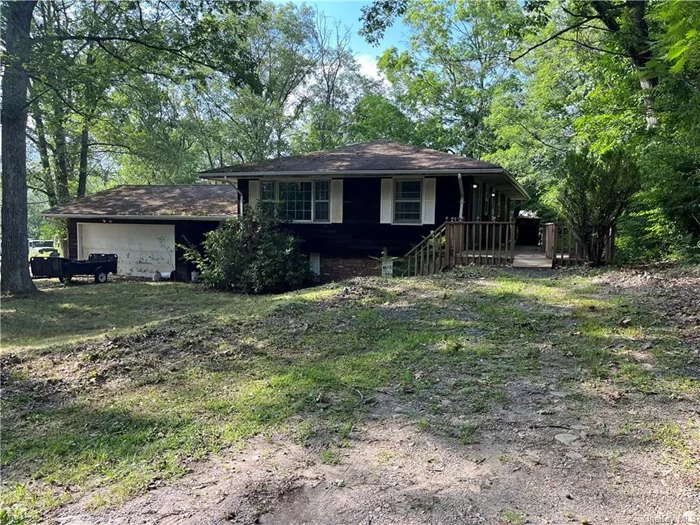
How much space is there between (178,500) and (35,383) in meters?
3.72

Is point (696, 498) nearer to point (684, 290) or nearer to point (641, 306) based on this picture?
point (641, 306)

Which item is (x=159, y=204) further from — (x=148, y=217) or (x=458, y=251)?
(x=458, y=251)

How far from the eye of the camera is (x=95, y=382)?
5.26 meters

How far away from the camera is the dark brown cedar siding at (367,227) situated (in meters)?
13.4

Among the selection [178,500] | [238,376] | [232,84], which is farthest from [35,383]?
[232,84]

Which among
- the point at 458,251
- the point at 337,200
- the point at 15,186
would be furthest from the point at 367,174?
the point at 15,186

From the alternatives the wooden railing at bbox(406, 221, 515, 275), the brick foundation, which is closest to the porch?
the wooden railing at bbox(406, 221, 515, 275)

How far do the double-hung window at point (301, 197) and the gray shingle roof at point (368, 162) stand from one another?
2.12 feet

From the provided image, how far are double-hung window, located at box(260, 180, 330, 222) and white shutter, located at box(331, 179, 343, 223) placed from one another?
0.79 ft

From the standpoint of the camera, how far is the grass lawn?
3.39m

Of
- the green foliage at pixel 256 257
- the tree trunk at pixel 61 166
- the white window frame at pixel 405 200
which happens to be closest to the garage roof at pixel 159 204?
the green foliage at pixel 256 257

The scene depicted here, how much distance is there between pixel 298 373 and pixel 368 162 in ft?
33.1

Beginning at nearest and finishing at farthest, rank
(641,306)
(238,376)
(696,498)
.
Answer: (696,498)
(238,376)
(641,306)

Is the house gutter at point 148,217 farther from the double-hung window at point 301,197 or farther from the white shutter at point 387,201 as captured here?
the white shutter at point 387,201
